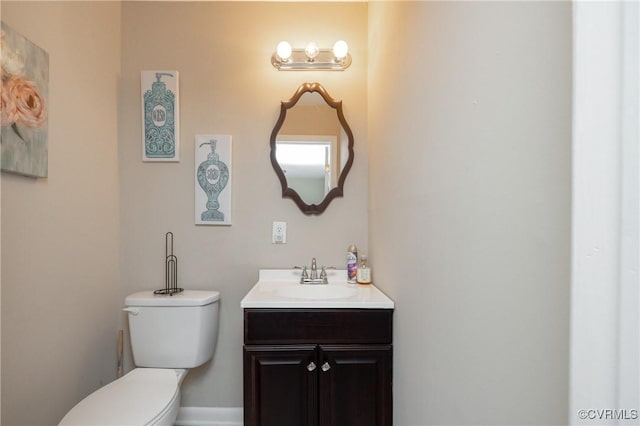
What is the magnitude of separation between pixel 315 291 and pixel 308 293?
0.13 feet

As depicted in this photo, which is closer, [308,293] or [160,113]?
[308,293]

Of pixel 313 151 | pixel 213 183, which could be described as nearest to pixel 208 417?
pixel 213 183

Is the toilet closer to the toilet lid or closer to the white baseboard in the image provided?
the toilet lid

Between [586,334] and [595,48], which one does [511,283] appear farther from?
[595,48]

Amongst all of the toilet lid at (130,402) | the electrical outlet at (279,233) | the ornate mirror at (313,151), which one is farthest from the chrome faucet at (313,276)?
the toilet lid at (130,402)

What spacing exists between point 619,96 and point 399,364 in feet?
3.62

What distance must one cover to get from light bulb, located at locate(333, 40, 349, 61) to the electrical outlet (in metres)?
1.02

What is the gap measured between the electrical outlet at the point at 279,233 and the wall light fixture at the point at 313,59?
3.03ft

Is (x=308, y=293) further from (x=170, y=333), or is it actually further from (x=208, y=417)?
(x=208, y=417)

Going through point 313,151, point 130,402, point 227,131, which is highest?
point 227,131

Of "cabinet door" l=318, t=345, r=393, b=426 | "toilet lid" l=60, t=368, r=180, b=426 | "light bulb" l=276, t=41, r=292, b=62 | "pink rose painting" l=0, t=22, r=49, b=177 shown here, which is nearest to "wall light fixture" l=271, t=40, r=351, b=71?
"light bulb" l=276, t=41, r=292, b=62

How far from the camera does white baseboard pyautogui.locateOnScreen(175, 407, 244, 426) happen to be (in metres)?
1.68

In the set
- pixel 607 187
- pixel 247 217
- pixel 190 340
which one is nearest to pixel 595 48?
pixel 607 187

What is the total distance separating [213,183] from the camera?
1740mm
